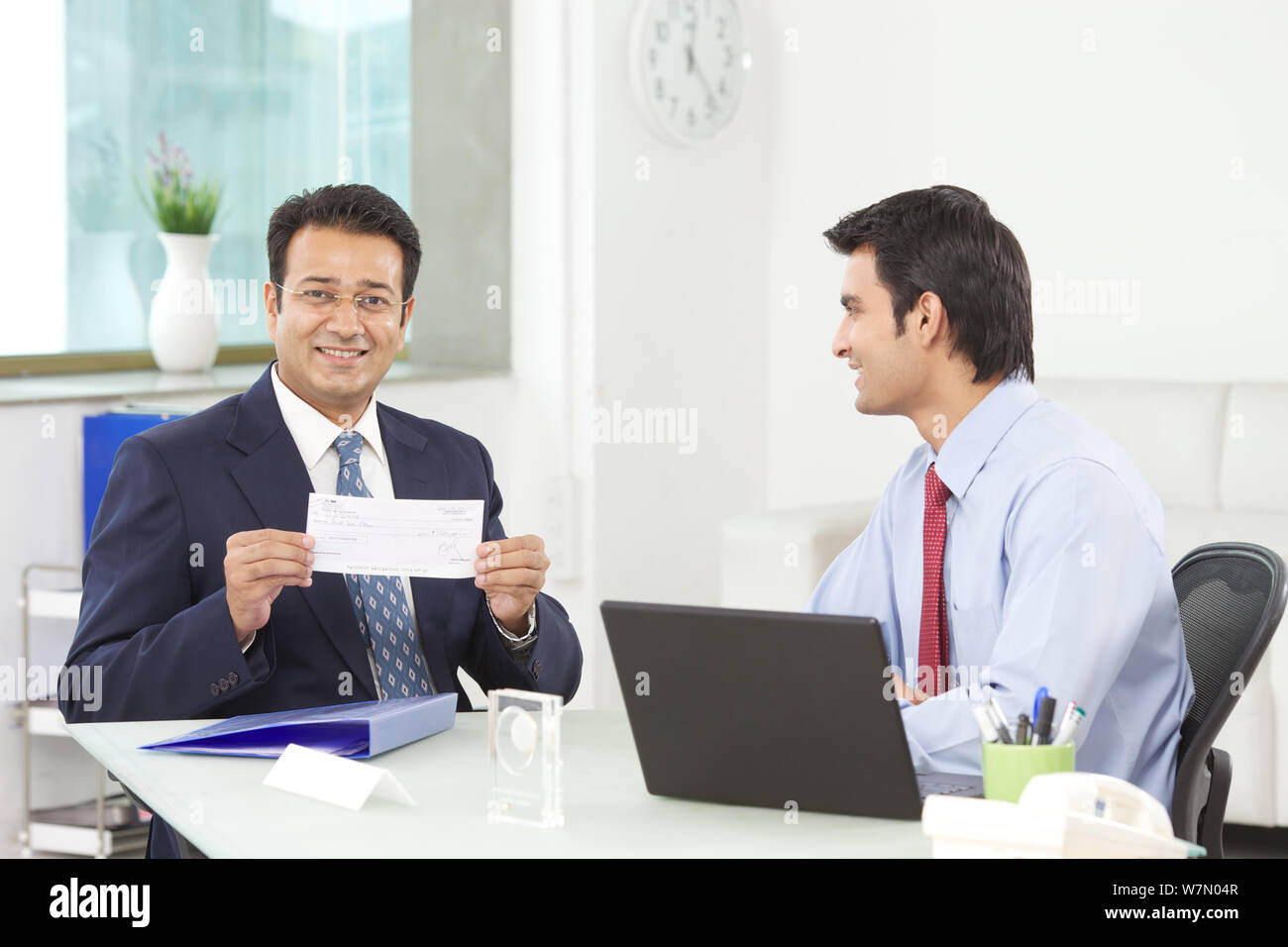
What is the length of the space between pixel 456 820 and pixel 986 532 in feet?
2.44

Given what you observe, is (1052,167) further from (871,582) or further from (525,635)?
(525,635)

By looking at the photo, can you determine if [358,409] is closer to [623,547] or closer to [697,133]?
[623,547]

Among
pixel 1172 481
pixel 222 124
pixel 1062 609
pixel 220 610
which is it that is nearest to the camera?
pixel 1062 609

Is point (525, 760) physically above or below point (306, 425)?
below

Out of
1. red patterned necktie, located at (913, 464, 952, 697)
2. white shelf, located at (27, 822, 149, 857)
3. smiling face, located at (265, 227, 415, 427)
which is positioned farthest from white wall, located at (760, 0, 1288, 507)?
smiling face, located at (265, 227, 415, 427)

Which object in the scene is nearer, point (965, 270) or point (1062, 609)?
point (1062, 609)

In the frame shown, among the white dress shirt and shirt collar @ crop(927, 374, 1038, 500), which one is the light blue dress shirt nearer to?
shirt collar @ crop(927, 374, 1038, 500)

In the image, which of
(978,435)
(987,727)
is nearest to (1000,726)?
(987,727)

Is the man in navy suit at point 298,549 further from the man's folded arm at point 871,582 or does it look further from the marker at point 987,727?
the marker at point 987,727

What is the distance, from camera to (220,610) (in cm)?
179

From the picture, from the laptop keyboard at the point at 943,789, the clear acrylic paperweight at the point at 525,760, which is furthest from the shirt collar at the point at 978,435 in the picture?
the clear acrylic paperweight at the point at 525,760

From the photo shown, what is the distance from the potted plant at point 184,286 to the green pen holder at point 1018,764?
2949 millimetres

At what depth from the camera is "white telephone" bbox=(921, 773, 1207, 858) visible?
3.88 feet
